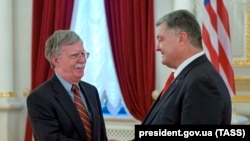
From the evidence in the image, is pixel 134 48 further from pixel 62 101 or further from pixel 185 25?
pixel 185 25

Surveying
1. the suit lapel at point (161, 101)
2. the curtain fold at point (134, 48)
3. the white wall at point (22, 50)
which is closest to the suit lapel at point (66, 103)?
the suit lapel at point (161, 101)

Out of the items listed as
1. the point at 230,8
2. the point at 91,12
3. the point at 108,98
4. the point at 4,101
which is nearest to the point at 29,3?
the point at 91,12

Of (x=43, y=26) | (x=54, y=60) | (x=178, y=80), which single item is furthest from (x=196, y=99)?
(x=43, y=26)

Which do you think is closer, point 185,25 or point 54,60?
point 185,25

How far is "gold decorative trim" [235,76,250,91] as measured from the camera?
495cm

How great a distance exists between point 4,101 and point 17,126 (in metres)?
0.47

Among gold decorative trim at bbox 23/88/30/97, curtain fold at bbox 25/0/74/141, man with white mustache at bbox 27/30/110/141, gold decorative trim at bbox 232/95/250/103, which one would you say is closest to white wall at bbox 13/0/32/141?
gold decorative trim at bbox 23/88/30/97

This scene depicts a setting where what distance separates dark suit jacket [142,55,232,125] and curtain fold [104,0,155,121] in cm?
312

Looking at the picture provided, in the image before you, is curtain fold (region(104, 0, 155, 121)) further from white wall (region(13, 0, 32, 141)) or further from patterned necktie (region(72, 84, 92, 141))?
patterned necktie (region(72, 84, 92, 141))

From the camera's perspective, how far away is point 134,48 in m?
5.35

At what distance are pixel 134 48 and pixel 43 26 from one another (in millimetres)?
1299

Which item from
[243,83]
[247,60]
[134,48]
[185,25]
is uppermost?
[185,25]

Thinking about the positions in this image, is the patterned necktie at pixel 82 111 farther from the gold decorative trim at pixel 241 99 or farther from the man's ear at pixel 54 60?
the gold decorative trim at pixel 241 99

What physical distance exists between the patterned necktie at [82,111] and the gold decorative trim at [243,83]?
2791 mm
